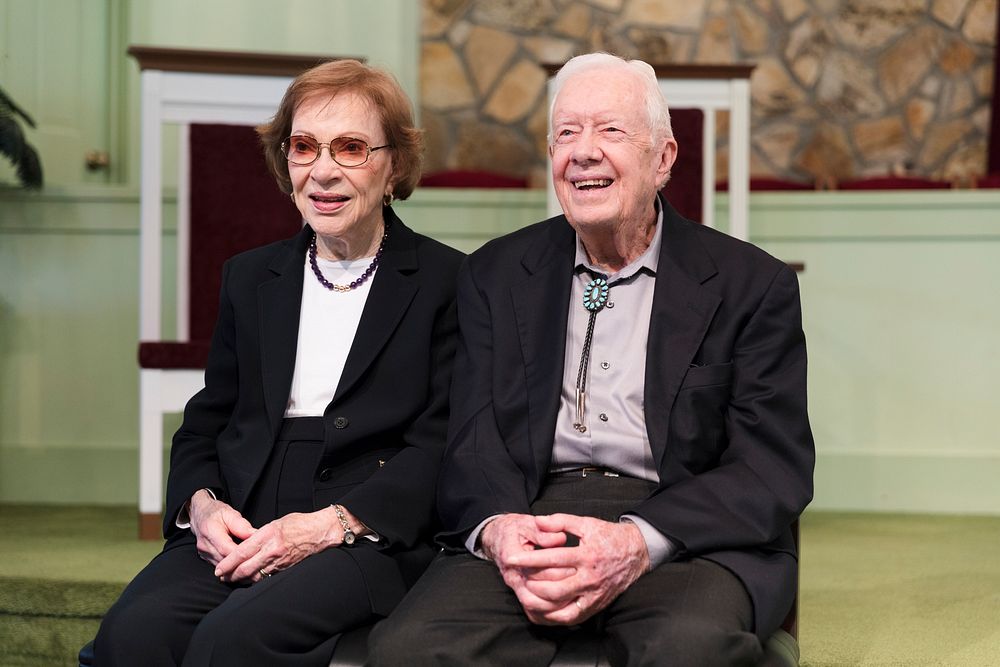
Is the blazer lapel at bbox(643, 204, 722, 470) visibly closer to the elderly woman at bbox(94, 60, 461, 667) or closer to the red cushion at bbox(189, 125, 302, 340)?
the elderly woman at bbox(94, 60, 461, 667)

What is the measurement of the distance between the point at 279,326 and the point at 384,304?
0.20m

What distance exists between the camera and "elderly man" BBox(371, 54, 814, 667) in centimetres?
185

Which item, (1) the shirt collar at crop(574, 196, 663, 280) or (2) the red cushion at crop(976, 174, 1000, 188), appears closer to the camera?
(1) the shirt collar at crop(574, 196, 663, 280)

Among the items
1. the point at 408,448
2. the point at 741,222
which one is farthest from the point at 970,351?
the point at 408,448

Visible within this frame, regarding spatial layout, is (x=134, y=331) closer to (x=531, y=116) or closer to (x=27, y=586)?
(x=27, y=586)

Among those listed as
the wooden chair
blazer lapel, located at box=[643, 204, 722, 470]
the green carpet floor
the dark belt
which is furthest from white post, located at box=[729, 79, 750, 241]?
the dark belt

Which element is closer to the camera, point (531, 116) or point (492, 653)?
point (492, 653)

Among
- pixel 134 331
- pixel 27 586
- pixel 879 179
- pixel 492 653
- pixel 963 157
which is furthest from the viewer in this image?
pixel 963 157

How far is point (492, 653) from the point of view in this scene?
184 centimetres

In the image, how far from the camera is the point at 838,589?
10.2ft

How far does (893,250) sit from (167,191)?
2.55 meters

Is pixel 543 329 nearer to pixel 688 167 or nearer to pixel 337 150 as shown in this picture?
pixel 337 150

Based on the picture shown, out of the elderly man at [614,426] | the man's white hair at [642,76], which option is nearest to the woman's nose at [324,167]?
the elderly man at [614,426]

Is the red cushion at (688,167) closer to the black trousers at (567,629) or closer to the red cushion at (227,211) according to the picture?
the red cushion at (227,211)
